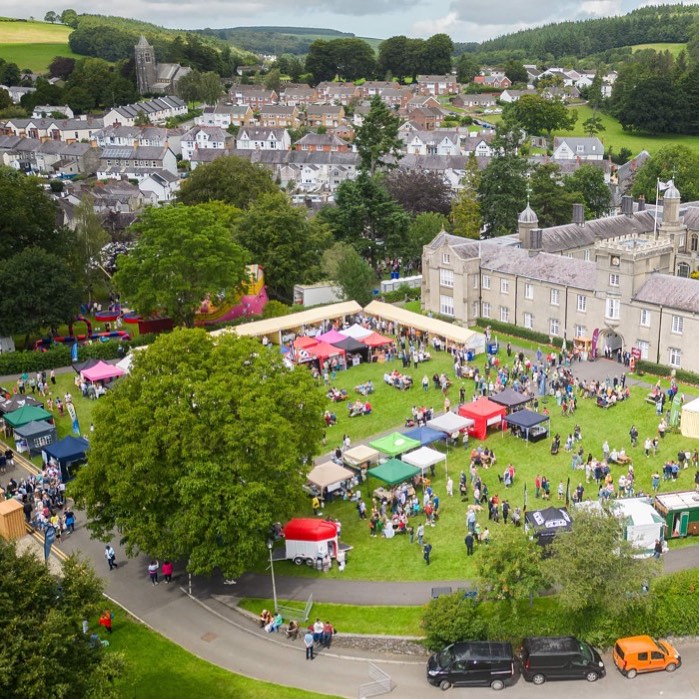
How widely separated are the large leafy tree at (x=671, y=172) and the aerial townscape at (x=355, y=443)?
0.37 meters

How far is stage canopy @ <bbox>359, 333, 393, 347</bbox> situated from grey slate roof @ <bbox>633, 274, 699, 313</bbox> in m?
16.3

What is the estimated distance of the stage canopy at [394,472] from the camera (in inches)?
1487

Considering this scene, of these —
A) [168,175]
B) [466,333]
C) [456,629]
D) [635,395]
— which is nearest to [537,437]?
[635,395]

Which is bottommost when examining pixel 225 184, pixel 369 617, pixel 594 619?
pixel 369 617

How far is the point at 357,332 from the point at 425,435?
17.3 metres

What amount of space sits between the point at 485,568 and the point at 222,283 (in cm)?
3655

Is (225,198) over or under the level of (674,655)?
over

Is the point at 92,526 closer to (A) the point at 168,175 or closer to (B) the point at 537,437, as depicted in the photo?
(B) the point at 537,437

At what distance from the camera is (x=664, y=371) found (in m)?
50.9

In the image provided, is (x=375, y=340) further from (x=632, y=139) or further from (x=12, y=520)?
(x=632, y=139)

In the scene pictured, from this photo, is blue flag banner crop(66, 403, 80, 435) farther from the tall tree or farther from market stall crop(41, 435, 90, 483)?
the tall tree

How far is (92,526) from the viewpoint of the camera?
32562 mm

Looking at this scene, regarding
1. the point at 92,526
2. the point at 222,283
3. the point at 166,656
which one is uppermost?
the point at 222,283

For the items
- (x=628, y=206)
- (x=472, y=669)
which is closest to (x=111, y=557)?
(x=472, y=669)
